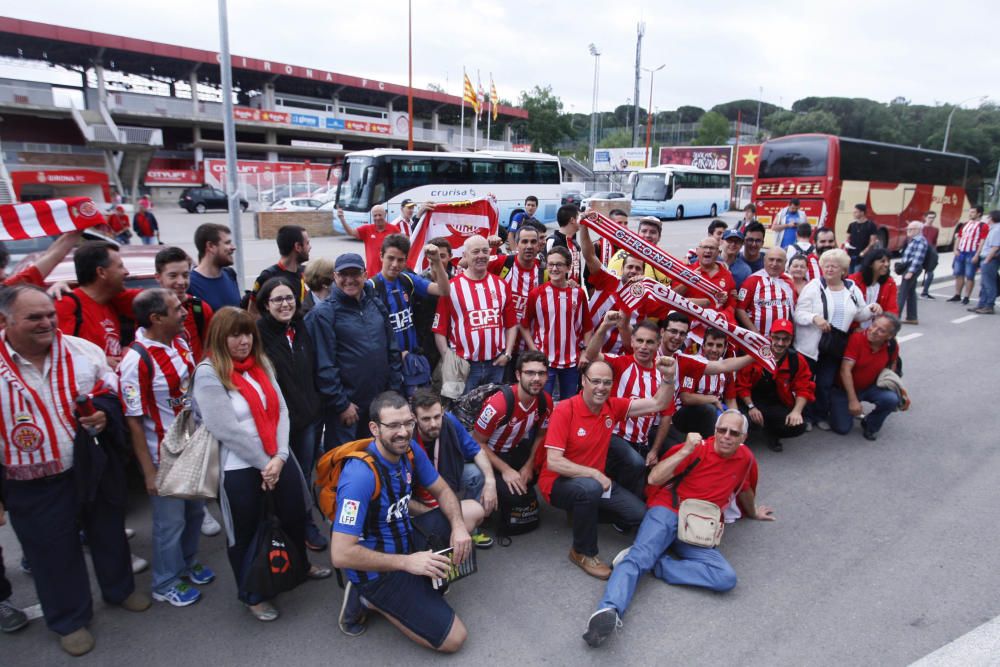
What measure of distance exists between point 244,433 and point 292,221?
21201 mm

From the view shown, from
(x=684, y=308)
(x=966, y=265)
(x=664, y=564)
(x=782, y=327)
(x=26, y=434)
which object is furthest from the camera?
(x=966, y=265)

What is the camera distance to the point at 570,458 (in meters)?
4.00

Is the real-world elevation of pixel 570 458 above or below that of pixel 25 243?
below

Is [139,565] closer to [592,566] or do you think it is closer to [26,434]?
[26,434]

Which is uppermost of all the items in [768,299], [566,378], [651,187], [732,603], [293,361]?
[651,187]

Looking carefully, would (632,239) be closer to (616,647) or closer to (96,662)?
(616,647)

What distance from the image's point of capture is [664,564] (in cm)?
375

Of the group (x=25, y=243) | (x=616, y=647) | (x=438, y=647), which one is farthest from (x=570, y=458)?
(x=25, y=243)

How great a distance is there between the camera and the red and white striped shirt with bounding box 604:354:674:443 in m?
4.51

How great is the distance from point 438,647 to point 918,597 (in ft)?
9.47

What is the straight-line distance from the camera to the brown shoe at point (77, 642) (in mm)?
3033

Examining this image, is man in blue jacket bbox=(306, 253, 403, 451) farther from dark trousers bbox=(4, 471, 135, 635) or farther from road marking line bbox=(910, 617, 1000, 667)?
road marking line bbox=(910, 617, 1000, 667)

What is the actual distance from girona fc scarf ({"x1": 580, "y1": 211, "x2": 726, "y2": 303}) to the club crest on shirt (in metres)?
3.97

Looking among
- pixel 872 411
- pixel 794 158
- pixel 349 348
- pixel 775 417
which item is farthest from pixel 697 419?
pixel 794 158
